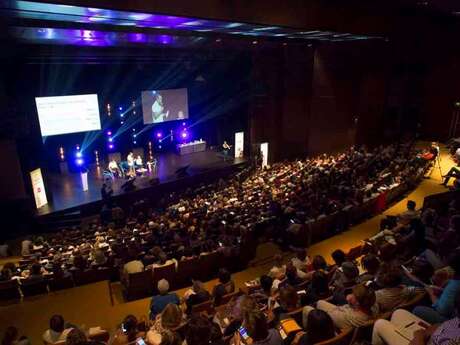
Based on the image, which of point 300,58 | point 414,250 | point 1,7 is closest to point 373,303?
point 414,250

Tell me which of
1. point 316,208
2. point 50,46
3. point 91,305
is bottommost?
point 91,305

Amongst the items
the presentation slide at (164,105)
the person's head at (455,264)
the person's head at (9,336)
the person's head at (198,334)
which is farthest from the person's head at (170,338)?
the presentation slide at (164,105)

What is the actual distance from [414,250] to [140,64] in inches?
524

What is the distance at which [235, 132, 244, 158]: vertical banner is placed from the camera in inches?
730

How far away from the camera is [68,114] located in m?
14.8

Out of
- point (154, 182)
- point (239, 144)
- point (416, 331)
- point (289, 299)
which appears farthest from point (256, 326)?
point (239, 144)

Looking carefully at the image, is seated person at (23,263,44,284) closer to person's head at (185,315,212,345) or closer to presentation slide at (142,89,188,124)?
person's head at (185,315,212,345)

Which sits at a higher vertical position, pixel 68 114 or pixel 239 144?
pixel 68 114

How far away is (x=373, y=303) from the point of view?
367 cm

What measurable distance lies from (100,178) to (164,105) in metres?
5.26

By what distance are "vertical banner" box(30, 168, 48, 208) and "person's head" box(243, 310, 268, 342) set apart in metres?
10.6

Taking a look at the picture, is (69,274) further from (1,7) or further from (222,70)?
(222,70)

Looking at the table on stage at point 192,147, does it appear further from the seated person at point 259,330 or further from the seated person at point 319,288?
the seated person at point 259,330

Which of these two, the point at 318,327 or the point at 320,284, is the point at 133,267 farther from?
the point at 318,327
